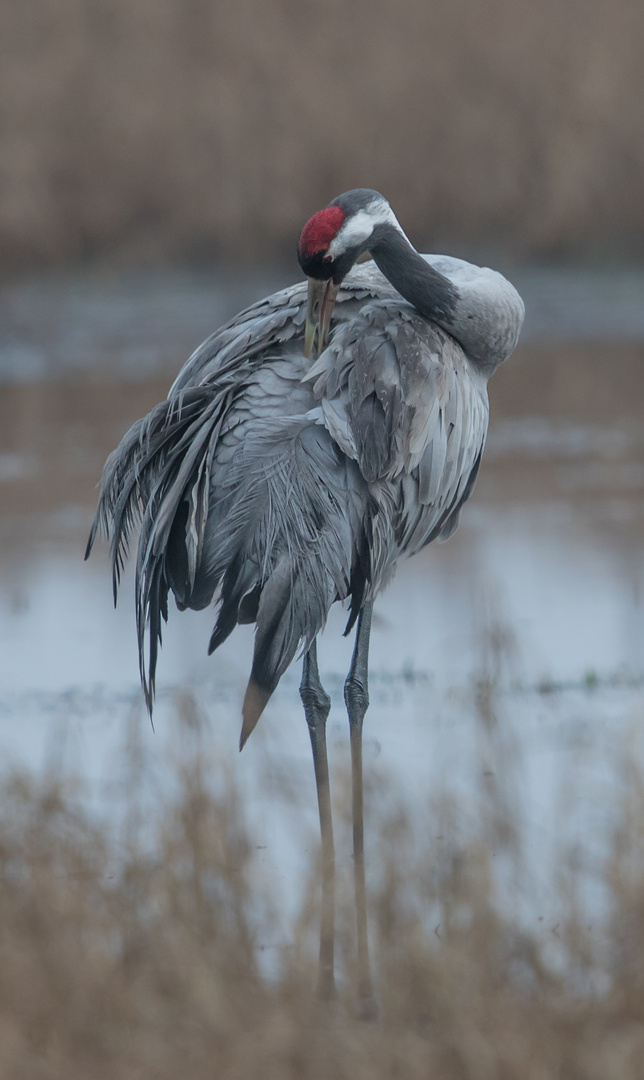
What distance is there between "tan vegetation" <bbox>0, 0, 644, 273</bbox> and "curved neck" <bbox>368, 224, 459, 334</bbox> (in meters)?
7.39

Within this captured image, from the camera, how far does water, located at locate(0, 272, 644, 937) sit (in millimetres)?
2693

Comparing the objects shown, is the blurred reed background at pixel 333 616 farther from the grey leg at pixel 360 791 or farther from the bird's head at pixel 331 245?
the bird's head at pixel 331 245

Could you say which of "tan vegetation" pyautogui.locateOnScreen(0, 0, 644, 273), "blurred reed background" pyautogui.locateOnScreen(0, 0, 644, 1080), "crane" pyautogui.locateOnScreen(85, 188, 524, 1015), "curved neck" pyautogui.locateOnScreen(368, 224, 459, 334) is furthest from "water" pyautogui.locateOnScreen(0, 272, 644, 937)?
"tan vegetation" pyautogui.locateOnScreen(0, 0, 644, 273)

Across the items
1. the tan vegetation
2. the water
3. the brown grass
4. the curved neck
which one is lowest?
the brown grass

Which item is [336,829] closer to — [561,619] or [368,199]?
[368,199]

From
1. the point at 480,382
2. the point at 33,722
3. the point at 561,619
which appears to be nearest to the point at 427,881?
the point at 480,382

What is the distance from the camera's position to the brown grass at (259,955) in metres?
2.21

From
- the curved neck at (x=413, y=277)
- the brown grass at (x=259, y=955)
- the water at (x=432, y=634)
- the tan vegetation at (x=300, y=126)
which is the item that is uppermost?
the tan vegetation at (x=300, y=126)

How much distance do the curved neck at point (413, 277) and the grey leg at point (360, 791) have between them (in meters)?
0.62

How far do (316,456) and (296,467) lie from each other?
0.15 feet

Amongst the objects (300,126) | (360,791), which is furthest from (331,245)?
(300,126)

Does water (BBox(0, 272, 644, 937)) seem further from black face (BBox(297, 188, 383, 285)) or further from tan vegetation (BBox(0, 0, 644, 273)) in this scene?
tan vegetation (BBox(0, 0, 644, 273))

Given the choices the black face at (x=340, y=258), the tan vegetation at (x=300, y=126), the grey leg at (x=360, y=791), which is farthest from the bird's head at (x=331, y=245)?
the tan vegetation at (x=300, y=126)

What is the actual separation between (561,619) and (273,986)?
2.44 m
